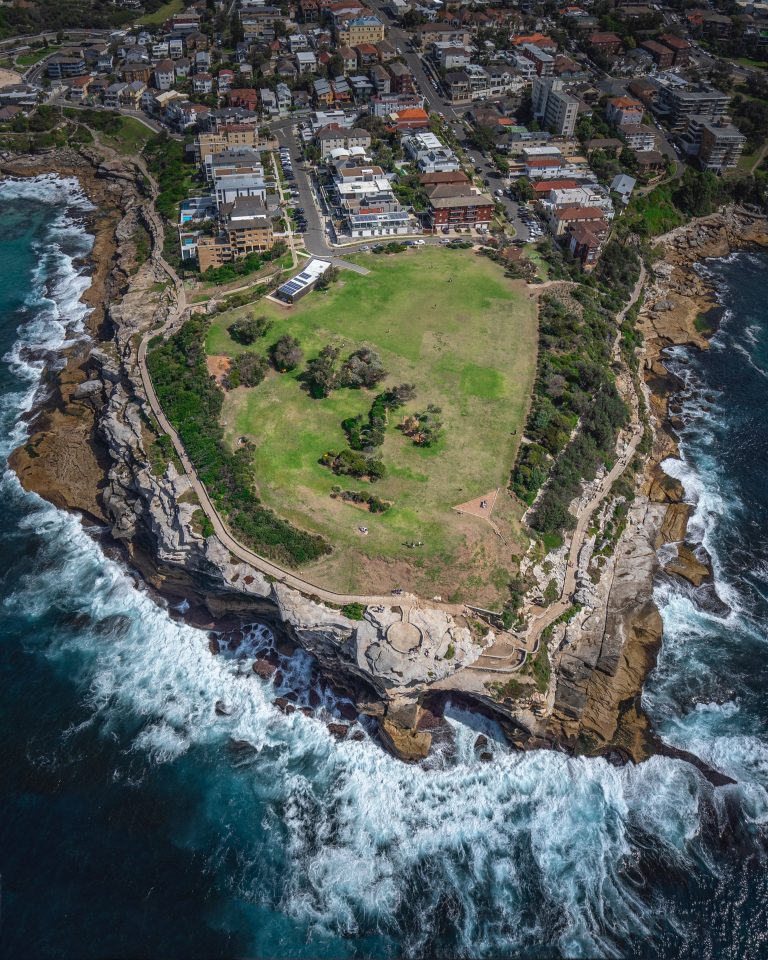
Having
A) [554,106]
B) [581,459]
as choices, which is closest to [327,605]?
[581,459]

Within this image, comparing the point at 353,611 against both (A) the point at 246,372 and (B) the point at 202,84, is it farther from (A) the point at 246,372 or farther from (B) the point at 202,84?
(B) the point at 202,84

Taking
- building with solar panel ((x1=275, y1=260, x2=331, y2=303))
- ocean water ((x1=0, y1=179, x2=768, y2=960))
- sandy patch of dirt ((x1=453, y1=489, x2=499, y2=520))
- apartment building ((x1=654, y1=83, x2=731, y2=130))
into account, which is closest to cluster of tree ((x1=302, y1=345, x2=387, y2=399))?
building with solar panel ((x1=275, y1=260, x2=331, y2=303))

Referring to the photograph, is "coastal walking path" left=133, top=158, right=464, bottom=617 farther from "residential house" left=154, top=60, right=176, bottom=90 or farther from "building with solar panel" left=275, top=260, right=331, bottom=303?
"residential house" left=154, top=60, right=176, bottom=90

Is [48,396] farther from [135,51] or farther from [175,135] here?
[135,51]

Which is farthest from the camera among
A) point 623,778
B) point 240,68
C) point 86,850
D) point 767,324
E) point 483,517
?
point 240,68

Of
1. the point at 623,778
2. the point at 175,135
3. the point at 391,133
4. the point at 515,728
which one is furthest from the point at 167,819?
the point at 175,135

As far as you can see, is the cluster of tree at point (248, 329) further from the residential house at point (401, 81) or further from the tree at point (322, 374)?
the residential house at point (401, 81)
